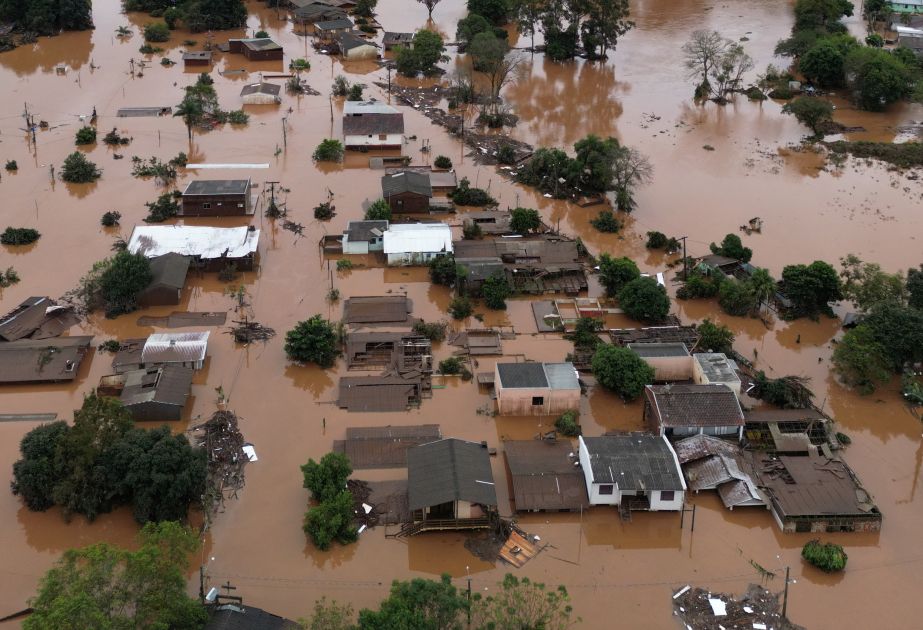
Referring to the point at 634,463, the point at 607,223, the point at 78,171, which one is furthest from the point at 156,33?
the point at 634,463

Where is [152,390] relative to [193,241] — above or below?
above

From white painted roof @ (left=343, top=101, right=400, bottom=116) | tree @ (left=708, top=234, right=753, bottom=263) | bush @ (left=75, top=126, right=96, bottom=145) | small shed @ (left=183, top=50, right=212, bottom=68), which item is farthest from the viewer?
small shed @ (left=183, top=50, right=212, bottom=68)

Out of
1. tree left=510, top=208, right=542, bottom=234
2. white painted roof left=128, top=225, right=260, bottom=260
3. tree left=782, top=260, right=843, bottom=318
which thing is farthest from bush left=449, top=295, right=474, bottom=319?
tree left=782, top=260, right=843, bottom=318

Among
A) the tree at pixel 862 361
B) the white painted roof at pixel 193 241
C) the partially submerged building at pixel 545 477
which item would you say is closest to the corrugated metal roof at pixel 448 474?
the partially submerged building at pixel 545 477

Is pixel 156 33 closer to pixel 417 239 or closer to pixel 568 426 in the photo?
pixel 417 239

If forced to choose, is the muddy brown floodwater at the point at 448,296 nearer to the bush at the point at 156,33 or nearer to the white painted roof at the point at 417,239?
the bush at the point at 156,33

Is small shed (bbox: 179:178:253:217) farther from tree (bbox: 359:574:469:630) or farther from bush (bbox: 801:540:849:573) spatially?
bush (bbox: 801:540:849:573)

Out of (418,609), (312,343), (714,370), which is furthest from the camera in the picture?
(312,343)
